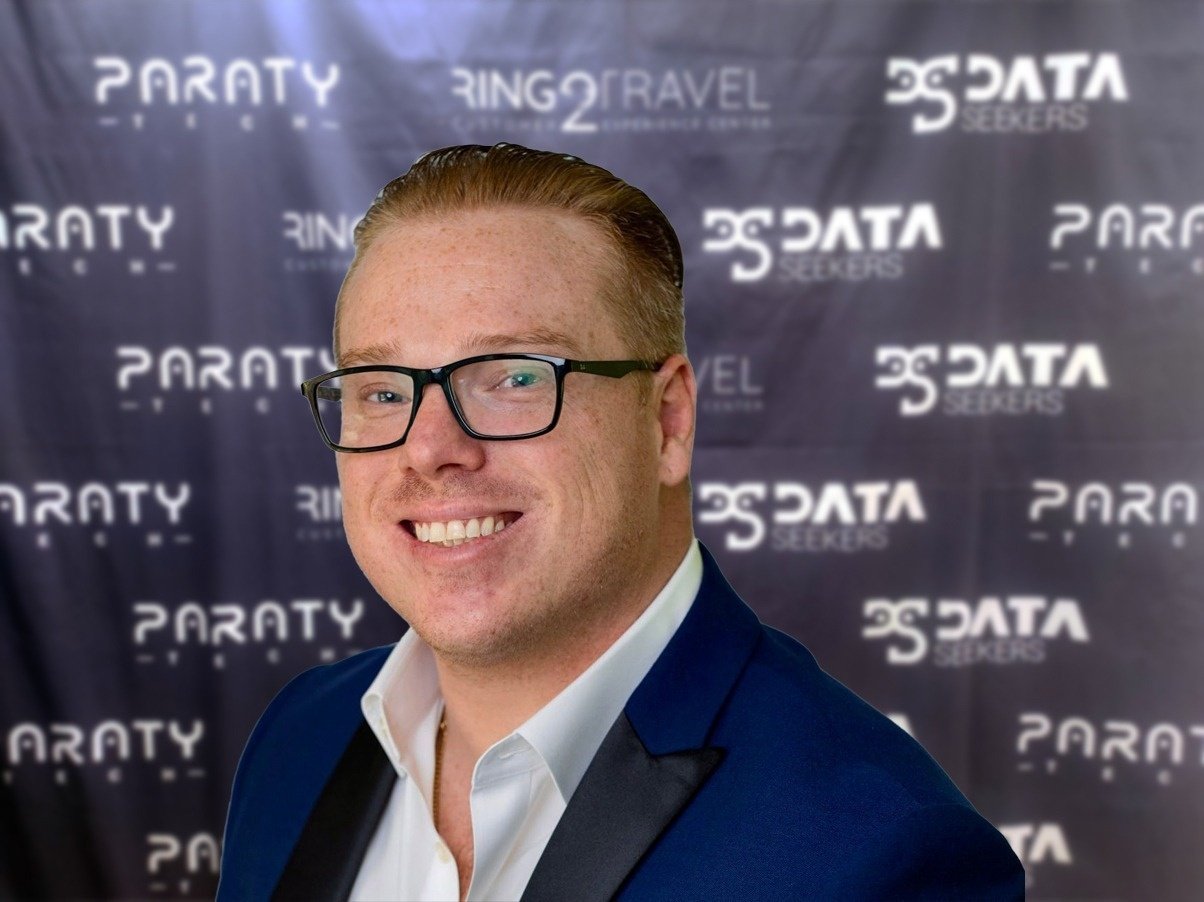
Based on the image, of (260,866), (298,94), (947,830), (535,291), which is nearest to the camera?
(947,830)

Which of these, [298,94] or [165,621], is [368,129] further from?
[165,621]

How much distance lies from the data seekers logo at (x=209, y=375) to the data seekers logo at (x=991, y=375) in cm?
123

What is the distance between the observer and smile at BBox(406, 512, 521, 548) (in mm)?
932

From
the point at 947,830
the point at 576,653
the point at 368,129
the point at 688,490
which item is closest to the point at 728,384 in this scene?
the point at 368,129

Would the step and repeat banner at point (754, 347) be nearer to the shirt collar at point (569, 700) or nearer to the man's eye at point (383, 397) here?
the shirt collar at point (569, 700)

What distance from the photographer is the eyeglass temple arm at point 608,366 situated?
3.16ft

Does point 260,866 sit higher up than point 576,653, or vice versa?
point 576,653

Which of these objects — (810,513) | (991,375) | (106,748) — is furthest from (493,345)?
(106,748)

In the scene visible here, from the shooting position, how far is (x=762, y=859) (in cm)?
84

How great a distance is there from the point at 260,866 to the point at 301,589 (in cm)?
121

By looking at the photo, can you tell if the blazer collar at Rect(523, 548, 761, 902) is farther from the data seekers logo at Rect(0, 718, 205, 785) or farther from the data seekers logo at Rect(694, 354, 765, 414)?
the data seekers logo at Rect(0, 718, 205, 785)

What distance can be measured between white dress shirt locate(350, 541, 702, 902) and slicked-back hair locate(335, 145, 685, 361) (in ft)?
0.86

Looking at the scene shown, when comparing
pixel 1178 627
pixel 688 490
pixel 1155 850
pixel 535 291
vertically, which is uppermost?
pixel 535 291

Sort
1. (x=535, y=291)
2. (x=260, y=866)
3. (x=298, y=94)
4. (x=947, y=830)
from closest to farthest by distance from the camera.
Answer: (x=947, y=830), (x=535, y=291), (x=260, y=866), (x=298, y=94)
